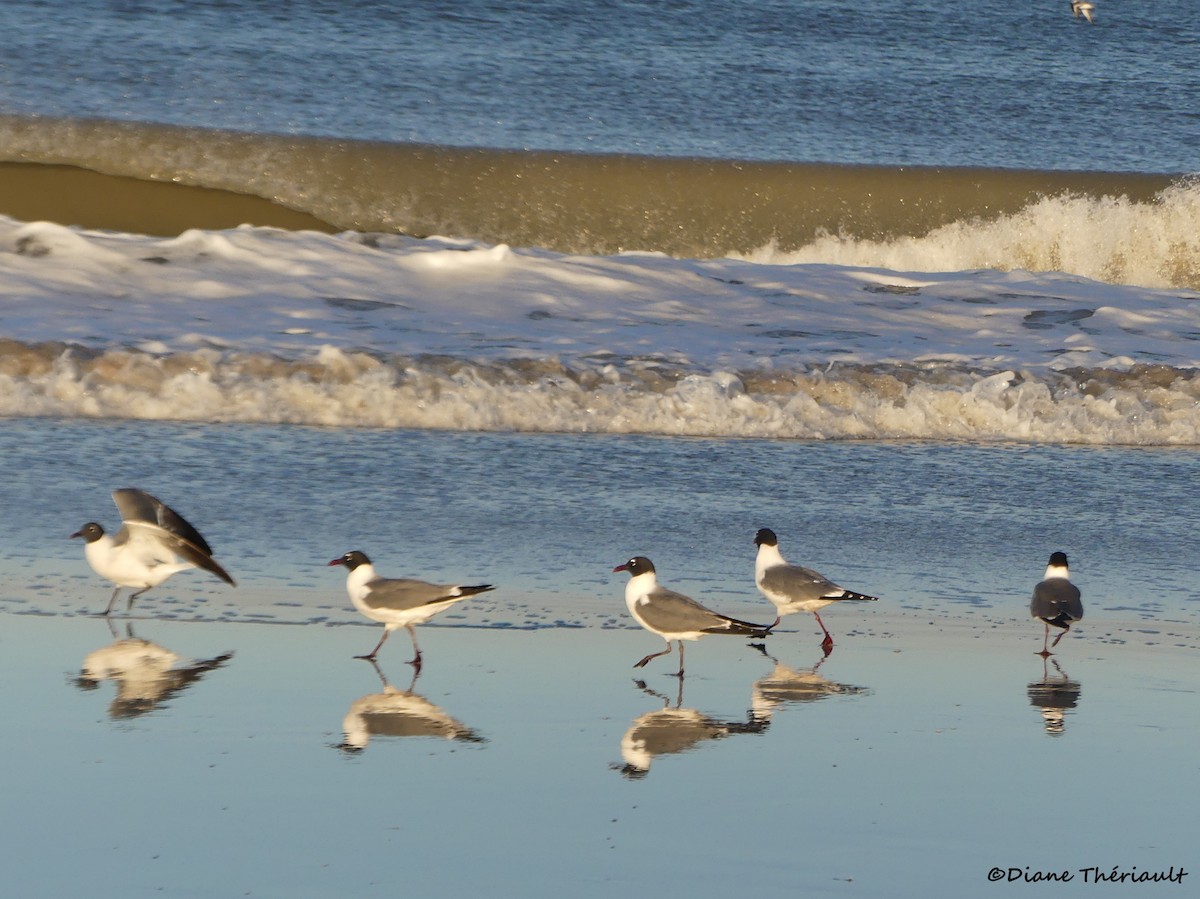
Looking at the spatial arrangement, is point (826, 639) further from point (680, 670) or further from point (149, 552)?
point (149, 552)

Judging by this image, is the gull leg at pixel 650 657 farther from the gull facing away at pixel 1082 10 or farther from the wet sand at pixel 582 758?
the gull facing away at pixel 1082 10

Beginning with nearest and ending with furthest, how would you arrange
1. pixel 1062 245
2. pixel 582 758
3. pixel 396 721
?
pixel 582 758 < pixel 396 721 < pixel 1062 245

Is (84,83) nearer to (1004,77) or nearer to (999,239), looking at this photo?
(999,239)

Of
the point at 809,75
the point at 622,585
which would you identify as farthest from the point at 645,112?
the point at 622,585

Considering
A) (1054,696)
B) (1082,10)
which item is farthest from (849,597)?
(1082,10)

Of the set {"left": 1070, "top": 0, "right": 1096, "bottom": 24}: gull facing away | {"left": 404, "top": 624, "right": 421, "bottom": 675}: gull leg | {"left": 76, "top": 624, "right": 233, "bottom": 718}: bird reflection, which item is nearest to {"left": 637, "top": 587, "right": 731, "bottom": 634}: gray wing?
{"left": 404, "top": 624, "right": 421, "bottom": 675}: gull leg

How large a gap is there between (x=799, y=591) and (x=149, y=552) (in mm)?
1803

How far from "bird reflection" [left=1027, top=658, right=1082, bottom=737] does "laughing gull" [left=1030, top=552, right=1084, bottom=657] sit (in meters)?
0.19

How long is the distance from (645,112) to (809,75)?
206 centimetres

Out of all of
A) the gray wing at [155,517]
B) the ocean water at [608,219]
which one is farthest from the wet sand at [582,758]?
the ocean water at [608,219]

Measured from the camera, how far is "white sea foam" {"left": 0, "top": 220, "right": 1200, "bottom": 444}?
26.0ft

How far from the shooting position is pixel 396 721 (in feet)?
→ 13.2

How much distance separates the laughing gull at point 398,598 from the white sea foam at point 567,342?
2.91 meters

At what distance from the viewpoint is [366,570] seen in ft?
16.1
